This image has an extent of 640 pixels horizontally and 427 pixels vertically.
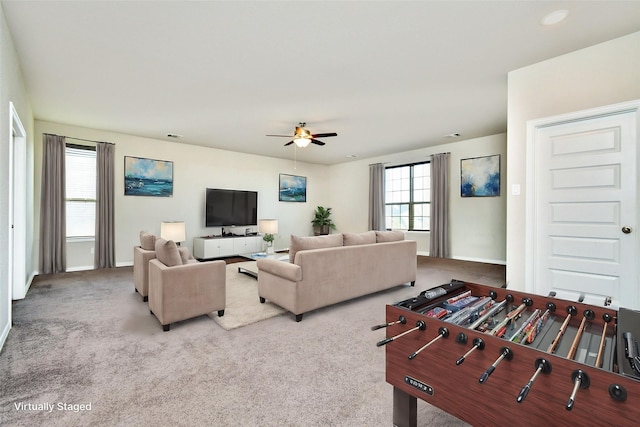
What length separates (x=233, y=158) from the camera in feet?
23.2

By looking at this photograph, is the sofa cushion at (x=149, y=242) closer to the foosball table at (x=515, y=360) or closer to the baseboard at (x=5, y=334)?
the baseboard at (x=5, y=334)

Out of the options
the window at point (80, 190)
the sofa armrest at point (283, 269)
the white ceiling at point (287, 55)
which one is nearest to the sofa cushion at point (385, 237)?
the sofa armrest at point (283, 269)

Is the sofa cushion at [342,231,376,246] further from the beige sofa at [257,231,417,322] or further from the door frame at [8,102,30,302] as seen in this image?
the door frame at [8,102,30,302]

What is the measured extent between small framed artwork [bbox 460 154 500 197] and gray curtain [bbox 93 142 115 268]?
6968mm

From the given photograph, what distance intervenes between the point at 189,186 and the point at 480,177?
20.4 ft

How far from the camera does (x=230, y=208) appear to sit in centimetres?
685

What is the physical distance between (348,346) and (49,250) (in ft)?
17.3

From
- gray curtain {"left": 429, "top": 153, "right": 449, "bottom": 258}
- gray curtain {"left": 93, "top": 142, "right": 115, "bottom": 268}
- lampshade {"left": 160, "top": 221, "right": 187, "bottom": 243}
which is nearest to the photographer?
lampshade {"left": 160, "top": 221, "right": 187, "bottom": 243}

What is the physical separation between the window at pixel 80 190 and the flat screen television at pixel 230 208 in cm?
204

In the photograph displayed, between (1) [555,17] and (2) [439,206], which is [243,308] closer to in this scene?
(1) [555,17]

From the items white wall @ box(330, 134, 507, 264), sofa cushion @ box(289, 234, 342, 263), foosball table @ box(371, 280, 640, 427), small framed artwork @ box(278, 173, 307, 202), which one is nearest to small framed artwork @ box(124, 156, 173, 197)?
small framed artwork @ box(278, 173, 307, 202)

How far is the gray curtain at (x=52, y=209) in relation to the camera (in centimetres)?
468

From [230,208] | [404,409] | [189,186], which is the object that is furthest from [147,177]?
[404,409]

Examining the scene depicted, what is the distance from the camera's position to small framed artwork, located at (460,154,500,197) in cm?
574
